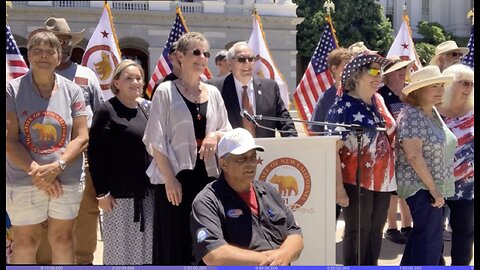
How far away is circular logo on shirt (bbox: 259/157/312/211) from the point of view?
322cm

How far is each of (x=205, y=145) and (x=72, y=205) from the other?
795mm

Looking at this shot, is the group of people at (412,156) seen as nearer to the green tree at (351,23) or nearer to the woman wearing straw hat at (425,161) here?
the woman wearing straw hat at (425,161)

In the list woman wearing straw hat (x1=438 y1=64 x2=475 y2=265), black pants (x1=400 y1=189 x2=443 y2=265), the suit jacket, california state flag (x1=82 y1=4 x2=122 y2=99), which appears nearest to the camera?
woman wearing straw hat (x1=438 y1=64 x2=475 y2=265)

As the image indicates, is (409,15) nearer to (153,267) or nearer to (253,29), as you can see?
(253,29)

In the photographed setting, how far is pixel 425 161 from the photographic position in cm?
338

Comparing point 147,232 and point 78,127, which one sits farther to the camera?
point 147,232

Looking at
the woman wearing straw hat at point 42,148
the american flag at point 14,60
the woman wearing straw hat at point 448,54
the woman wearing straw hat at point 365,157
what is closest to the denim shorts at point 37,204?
the woman wearing straw hat at point 42,148

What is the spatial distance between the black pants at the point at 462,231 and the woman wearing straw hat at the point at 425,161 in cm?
12

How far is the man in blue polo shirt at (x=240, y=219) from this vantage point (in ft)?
9.31

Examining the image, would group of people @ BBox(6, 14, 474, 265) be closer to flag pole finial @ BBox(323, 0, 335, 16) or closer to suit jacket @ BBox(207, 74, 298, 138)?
suit jacket @ BBox(207, 74, 298, 138)

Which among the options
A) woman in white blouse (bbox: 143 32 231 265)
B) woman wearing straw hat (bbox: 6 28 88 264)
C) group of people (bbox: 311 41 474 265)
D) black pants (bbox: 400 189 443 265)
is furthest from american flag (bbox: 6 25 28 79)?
black pants (bbox: 400 189 443 265)

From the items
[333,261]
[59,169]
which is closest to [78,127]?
[59,169]

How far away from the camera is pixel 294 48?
3887mm

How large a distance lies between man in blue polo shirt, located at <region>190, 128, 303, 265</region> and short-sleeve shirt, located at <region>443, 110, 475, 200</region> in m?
1.06
